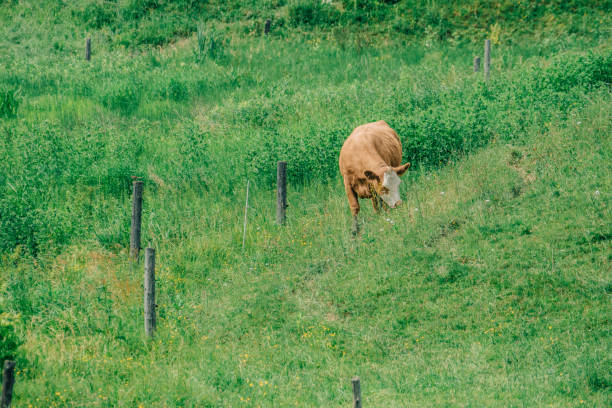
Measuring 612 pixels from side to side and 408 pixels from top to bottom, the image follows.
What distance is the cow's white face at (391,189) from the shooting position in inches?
485

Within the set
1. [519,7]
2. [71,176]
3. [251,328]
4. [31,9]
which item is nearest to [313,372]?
[251,328]

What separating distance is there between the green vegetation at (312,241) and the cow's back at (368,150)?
2.88ft

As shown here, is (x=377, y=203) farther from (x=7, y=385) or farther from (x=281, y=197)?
(x=7, y=385)

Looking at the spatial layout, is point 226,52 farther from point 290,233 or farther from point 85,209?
point 290,233

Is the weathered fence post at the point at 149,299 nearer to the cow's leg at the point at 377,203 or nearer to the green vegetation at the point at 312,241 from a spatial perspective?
the green vegetation at the point at 312,241

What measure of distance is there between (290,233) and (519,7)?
64.0ft

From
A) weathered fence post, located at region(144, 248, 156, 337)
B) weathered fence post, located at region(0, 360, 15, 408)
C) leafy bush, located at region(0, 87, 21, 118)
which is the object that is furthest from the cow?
leafy bush, located at region(0, 87, 21, 118)

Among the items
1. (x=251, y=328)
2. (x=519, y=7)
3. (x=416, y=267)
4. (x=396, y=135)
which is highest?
(x=519, y=7)

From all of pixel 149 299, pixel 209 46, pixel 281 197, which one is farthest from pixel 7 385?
pixel 209 46

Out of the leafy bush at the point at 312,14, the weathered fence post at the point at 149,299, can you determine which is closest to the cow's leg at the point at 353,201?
the weathered fence post at the point at 149,299

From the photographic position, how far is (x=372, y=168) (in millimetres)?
12594

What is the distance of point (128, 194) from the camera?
15750mm

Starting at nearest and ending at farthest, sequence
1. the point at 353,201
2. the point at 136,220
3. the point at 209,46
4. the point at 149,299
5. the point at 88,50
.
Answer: the point at 149,299
the point at 136,220
the point at 353,201
the point at 209,46
the point at 88,50

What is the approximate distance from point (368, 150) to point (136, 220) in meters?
4.75
